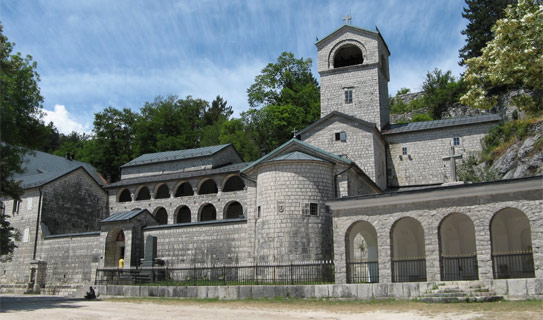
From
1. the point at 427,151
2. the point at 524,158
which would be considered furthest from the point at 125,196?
the point at 524,158

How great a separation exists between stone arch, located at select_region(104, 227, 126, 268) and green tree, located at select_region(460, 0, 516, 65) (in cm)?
2855

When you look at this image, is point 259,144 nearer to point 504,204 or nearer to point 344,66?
point 344,66

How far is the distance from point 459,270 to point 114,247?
58.9ft

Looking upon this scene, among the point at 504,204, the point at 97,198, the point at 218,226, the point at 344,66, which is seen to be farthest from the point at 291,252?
the point at 97,198

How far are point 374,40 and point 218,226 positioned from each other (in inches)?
622

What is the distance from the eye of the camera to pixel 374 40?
3028cm

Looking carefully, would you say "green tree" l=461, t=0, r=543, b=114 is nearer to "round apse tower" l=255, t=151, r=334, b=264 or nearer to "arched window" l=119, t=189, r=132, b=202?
"round apse tower" l=255, t=151, r=334, b=264

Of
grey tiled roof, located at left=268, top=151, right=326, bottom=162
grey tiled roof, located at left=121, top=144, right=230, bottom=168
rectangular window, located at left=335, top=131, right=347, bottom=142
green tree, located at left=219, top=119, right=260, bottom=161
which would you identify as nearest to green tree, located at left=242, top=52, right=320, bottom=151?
green tree, located at left=219, top=119, right=260, bottom=161

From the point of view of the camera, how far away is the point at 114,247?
84.6ft

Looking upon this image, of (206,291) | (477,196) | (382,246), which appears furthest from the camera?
(206,291)

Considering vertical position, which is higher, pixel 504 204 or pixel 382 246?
pixel 504 204

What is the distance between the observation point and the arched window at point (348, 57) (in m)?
31.9

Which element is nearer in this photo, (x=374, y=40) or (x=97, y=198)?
(x=374, y=40)

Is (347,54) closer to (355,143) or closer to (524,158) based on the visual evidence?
(355,143)
